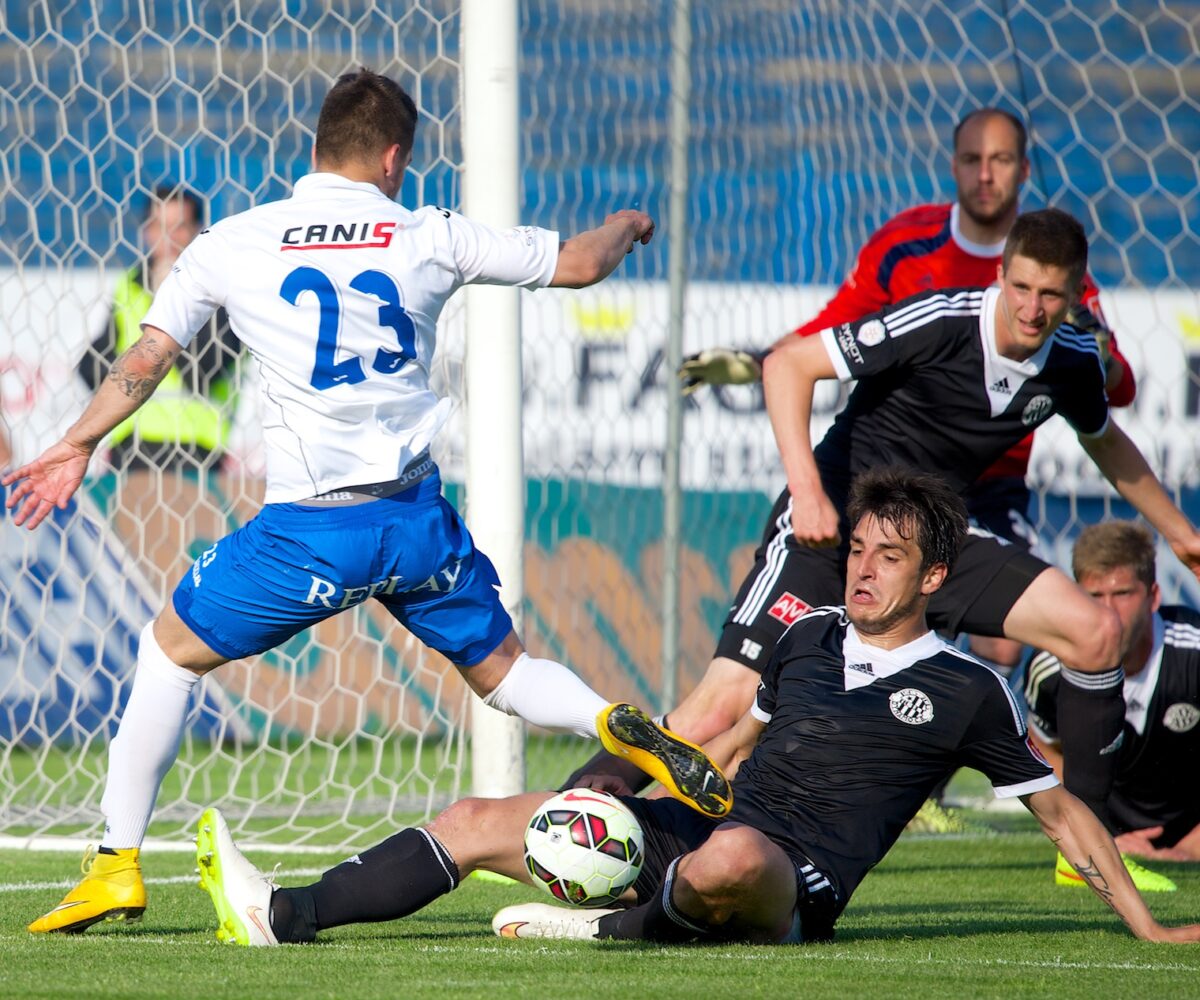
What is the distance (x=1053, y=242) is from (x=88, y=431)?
8.29 ft

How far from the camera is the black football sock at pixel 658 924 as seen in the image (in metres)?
3.61

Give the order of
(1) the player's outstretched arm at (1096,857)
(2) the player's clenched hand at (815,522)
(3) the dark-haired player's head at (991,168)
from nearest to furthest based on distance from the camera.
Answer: (1) the player's outstretched arm at (1096,857) → (2) the player's clenched hand at (815,522) → (3) the dark-haired player's head at (991,168)

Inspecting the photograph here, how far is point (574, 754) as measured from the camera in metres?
8.18

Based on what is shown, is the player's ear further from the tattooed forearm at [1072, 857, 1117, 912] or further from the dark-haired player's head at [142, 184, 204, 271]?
the dark-haired player's head at [142, 184, 204, 271]

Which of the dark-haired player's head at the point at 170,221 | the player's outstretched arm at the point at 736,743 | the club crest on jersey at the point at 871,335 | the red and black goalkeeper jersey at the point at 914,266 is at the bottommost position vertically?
the player's outstretched arm at the point at 736,743

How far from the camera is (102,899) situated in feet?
12.3

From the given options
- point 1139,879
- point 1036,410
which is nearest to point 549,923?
point 1036,410

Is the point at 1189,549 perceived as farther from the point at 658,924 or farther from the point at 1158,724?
the point at 658,924

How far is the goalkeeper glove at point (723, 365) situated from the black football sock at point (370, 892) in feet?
7.88

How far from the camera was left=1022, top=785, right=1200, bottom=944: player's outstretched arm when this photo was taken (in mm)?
3691

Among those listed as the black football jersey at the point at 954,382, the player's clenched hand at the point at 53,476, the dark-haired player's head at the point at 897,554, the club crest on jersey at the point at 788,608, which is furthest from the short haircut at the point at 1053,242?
the player's clenched hand at the point at 53,476

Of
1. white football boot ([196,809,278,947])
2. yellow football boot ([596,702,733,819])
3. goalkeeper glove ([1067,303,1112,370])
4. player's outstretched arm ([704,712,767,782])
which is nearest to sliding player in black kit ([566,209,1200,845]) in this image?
player's outstretched arm ([704,712,767,782])

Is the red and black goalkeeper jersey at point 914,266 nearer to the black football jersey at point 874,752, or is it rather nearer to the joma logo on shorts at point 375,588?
the black football jersey at point 874,752

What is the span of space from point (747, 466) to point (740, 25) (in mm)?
2356
